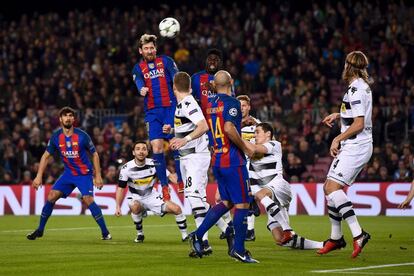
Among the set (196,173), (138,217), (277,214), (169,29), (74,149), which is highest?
(169,29)

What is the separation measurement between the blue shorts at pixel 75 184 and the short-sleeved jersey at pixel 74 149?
9cm

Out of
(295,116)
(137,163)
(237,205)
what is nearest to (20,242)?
(137,163)

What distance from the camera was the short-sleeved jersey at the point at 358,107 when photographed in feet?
39.1

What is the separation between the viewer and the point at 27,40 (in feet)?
115

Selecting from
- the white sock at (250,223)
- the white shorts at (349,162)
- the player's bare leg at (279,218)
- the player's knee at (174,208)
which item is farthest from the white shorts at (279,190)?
the white shorts at (349,162)

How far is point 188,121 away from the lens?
1266 centimetres

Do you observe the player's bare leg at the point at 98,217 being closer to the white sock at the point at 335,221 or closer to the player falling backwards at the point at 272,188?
the player falling backwards at the point at 272,188

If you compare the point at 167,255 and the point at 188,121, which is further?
the point at 188,121

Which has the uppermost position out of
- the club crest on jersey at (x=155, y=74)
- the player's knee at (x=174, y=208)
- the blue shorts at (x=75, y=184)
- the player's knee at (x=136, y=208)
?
the club crest on jersey at (x=155, y=74)

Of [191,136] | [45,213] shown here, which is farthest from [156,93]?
[191,136]

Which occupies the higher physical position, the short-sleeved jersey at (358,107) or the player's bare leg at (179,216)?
the short-sleeved jersey at (358,107)

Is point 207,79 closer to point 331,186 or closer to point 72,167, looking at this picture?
point 331,186

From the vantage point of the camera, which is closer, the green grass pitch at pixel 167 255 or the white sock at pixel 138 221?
the green grass pitch at pixel 167 255

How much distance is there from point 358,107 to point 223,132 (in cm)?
186
